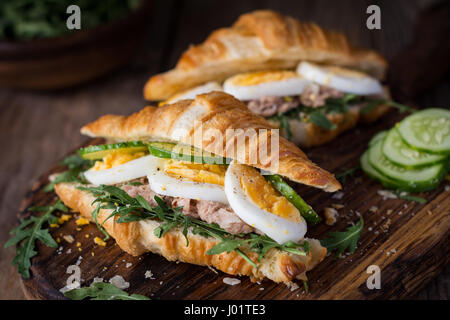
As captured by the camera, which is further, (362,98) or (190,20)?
(190,20)

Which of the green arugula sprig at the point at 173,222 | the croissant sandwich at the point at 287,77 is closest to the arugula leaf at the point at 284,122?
the croissant sandwich at the point at 287,77

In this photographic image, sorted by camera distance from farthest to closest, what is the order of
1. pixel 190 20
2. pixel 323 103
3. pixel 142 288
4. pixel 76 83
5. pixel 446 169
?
pixel 190 20, pixel 76 83, pixel 323 103, pixel 446 169, pixel 142 288

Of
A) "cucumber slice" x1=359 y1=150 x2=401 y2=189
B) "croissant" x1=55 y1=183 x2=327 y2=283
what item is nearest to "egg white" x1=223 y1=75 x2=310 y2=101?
"cucumber slice" x1=359 y1=150 x2=401 y2=189

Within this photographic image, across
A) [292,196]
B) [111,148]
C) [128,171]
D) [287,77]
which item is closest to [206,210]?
[292,196]

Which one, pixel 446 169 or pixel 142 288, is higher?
pixel 446 169

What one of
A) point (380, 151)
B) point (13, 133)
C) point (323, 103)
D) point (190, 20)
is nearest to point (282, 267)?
point (380, 151)

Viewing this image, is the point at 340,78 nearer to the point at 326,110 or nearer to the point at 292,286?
the point at 326,110

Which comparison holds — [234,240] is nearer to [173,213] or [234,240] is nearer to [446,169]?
[173,213]
